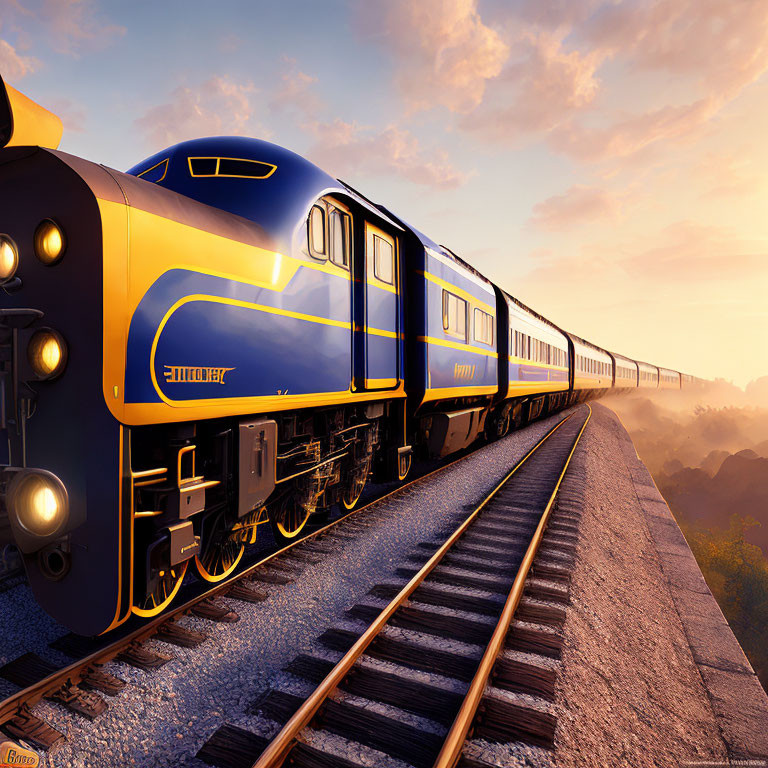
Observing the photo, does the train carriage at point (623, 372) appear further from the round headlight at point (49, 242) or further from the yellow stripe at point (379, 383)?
the round headlight at point (49, 242)

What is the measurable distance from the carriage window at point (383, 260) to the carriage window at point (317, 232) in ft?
3.98

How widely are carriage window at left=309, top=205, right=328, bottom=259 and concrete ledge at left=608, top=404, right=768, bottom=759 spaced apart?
17.9 feet

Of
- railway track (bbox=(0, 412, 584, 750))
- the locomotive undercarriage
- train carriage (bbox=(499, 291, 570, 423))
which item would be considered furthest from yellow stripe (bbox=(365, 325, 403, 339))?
train carriage (bbox=(499, 291, 570, 423))

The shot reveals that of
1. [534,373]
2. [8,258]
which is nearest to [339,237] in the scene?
[8,258]

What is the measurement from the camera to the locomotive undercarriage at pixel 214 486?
3154 millimetres

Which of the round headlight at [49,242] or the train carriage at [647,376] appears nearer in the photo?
the round headlight at [49,242]

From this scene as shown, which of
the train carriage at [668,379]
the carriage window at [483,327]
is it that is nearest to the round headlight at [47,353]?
the carriage window at [483,327]

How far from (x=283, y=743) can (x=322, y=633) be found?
4.34 ft

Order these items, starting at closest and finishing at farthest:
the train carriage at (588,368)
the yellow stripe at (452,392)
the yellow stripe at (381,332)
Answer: the yellow stripe at (381,332)
the yellow stripe at (452,392)
the train carriage at (588,368)

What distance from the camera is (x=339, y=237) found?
5105 mm

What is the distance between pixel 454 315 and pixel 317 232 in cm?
426

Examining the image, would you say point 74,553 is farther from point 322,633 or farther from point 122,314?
point 322,633

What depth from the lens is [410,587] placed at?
4.32 metres

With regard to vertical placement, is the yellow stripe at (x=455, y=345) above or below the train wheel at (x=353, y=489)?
above
